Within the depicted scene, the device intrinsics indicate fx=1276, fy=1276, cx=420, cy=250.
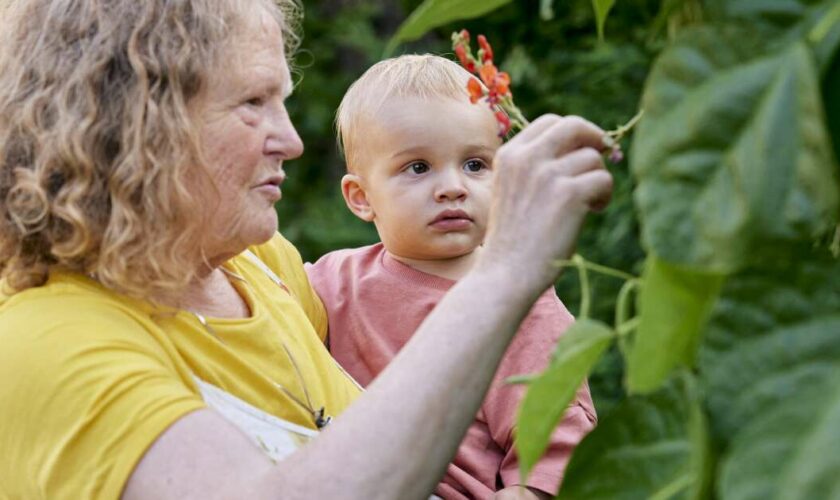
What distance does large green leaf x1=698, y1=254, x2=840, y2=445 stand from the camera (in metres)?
0.85

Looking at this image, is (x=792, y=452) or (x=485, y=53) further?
(x=485, y=53)

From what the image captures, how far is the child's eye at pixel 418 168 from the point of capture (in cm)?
235

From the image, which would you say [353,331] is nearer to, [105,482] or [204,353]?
[204,353]

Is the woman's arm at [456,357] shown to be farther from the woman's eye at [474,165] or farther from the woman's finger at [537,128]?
the woman's eye at [474,165]

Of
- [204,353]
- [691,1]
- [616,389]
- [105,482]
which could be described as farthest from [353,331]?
[616,389]

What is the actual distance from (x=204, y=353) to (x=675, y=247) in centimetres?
113

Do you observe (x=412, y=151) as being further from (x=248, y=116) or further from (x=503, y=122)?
(x=503, y=122)

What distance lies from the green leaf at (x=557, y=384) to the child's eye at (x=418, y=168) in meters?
1.34

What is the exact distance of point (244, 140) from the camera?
1854mm

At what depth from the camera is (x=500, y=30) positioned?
17.4ft

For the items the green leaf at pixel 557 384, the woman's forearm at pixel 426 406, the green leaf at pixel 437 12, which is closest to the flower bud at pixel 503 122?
the woman's forearm at pixel 426 406

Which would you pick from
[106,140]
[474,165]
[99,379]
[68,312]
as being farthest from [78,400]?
[474,165]

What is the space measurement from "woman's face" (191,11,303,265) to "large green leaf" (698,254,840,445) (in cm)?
110

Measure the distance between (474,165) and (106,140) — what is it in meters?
0.77
